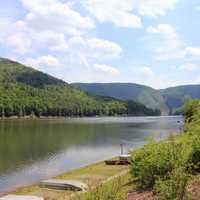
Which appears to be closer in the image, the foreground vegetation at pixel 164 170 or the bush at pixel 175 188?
the foreground vegetation at pixel 164 170

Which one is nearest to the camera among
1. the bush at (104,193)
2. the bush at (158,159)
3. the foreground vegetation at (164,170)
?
the bush at (104,193)

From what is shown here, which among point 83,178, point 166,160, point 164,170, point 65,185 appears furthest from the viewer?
point 83,178

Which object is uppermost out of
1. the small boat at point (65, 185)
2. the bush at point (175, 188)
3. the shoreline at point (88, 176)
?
the bush at point (175, 188)

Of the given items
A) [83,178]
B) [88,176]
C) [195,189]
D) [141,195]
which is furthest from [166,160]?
[88,176]

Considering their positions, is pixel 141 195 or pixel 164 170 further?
pixel 164 170

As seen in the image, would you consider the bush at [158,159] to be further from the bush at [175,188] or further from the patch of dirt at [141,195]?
the bush at [175,188]

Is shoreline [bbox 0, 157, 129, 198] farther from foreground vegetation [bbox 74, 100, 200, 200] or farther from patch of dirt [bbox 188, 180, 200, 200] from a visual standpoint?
patch of dirt [bbox 188, 180, 200, 200]

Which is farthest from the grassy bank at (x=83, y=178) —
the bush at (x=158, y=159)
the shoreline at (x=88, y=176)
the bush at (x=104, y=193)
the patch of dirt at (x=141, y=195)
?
the bush at (x=104, y=193)

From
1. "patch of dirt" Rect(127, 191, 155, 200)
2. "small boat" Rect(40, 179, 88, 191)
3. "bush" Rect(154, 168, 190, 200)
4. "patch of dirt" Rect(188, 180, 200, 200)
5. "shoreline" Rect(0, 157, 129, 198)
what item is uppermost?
"bush" Rect(154, 168, 190, 200)

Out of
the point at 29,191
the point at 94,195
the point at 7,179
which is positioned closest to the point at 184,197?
the point at 94,195

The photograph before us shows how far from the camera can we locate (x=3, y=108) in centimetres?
17138

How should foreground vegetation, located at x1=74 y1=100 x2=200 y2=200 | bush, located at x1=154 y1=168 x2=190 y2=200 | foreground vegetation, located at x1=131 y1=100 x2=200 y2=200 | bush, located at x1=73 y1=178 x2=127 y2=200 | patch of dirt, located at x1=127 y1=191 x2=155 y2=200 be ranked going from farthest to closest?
1. patch of dirt, located at x1=127 y1=191 x2=155 y2=200
2. foreground vegetation, located at x1=131 y1=100 x2=200 y2=200
3. bush, located at x1=154 y1=168 x2=190 y2=200
4. foreground vegetation, located at x1=74 y1=100 x2=200 y2=200
5. bush, located at x1=73 y1=178 x2=127 y2=200

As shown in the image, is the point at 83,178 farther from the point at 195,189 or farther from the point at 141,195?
the point at 195,189

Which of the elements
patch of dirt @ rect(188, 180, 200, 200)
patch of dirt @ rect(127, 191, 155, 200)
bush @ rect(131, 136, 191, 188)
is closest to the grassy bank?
patch of dirt @ rect(127, 191, 155, 200)
